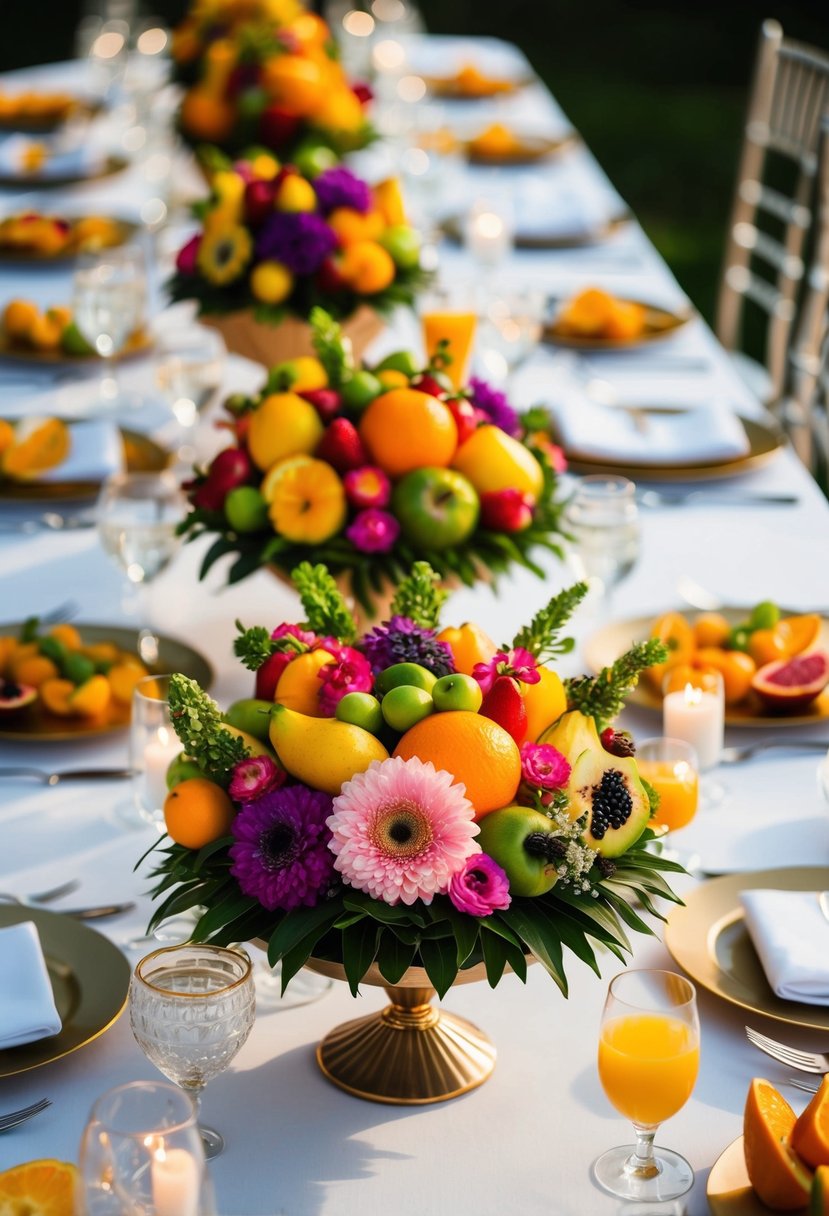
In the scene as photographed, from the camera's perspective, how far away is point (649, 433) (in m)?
2.67

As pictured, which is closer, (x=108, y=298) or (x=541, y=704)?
(x=541, y=704)

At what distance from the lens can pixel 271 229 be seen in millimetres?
2461

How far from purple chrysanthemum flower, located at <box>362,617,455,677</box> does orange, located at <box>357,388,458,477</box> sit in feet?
1.69

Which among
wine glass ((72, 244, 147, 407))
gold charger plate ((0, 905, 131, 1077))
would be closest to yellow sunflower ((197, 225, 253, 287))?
wine glass ((72, 244, 147, 407))

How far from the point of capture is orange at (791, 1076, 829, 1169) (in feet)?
3.68

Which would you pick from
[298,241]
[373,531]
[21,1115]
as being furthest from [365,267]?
[21,1115]

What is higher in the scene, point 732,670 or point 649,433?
point 732,670

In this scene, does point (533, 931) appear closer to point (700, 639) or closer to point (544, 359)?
point (700, 639)

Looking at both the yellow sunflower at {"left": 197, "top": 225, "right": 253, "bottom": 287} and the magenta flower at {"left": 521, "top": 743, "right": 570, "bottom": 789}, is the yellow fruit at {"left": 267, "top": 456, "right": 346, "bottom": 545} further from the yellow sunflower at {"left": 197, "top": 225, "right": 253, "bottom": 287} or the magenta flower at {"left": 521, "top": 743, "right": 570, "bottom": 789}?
the yellow sunflower at {"left": 197, "top": 225, "right": 253, "bottom": 287}

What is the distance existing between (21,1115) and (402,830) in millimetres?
379

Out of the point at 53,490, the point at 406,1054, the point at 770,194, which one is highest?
the point at 406,1054

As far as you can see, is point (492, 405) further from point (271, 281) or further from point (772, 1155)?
point (772, 1155)

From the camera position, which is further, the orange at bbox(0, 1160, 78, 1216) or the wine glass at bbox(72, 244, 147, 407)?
the wine glass at bbox(72, 244, 147, 407)

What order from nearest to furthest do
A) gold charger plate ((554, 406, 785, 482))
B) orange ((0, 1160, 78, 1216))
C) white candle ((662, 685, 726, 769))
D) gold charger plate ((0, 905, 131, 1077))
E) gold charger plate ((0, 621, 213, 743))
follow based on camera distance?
orange ((0, 1160, 78, 1216))
gold charger plate ((0, 905, 131, 1077))
white candle ((662, 685, 726, 769))
gold charger plate ((0, 621, 213, 743))
gold charger plate ((554, 406, 785, 482))
